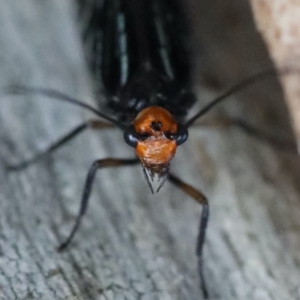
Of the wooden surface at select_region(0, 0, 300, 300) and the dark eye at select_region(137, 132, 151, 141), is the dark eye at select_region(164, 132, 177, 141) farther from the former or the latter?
the wooden surface at select_region(0, 0, 300, 300)

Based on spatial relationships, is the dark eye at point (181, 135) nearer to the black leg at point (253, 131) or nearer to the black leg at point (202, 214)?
the black leg at point (202, 214)

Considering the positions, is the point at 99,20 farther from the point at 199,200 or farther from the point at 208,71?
the point at 199,200

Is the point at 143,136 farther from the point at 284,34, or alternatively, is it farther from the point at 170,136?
the point at 284,34

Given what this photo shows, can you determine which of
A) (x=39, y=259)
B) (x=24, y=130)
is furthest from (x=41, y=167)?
(x=39, y=259)

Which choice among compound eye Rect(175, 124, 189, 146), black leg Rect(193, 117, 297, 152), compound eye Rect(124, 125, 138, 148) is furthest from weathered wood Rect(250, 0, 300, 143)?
compound eye Rect(124, 125, 138, 148)

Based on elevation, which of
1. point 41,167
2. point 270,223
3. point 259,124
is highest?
point 41,167

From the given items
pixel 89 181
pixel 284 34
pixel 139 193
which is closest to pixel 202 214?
pixel 139 193
